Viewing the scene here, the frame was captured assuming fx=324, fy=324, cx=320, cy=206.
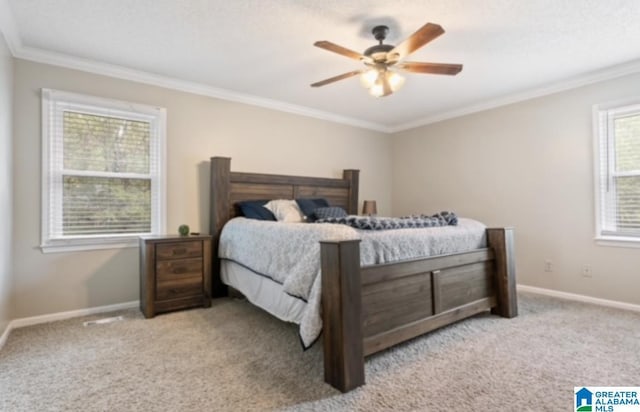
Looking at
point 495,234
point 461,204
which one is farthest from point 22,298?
point 461,204

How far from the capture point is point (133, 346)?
231 centimetres

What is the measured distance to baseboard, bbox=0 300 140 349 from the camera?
2612 mm

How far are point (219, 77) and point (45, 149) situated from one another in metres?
1.70

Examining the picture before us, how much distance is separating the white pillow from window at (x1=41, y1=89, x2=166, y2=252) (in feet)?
3.81

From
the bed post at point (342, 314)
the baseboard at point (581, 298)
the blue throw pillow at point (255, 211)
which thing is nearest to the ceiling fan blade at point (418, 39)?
the bed post at point (342, 314)

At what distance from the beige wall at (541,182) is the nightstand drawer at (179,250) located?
340 cm

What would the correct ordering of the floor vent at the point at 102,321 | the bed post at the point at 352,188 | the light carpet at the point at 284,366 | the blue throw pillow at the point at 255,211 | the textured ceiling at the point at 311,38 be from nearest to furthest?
the light carpet at the point at 284,366, the textured ceiling at the point at 311,38, the floor vent at the point at 102,321, the blue throw pillow at the point at 255,211, the bed post at the point at 352,188

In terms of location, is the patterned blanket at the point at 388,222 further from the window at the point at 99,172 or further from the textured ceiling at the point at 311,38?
the window at the point at 99,172

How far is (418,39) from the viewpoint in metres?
2.09

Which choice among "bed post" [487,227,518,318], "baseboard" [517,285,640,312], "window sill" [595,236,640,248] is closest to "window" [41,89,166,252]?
"bed post" [487,227,518,318]

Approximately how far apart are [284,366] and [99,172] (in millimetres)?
2541

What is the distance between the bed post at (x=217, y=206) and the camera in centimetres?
358

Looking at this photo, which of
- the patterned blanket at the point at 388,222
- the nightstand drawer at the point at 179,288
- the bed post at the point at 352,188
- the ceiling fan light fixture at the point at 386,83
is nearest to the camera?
the patterned blanket at the point at 388,222

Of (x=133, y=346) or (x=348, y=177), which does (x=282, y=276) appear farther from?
(x=348, y=177)
